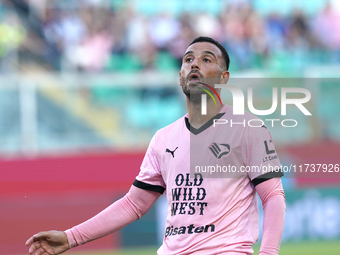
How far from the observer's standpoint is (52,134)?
8.54 meters

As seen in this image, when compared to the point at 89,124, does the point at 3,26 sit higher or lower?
higher

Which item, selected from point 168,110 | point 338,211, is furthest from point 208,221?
point 338,211

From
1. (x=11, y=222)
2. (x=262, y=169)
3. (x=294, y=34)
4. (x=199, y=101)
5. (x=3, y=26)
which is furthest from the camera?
(x=294, y=34)

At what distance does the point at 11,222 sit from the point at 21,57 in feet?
9.63

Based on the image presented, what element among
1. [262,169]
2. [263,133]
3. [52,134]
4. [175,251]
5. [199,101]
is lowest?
[175,251]

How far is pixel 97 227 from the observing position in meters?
3.62

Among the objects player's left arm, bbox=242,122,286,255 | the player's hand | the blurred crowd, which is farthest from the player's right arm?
the blurred crowd

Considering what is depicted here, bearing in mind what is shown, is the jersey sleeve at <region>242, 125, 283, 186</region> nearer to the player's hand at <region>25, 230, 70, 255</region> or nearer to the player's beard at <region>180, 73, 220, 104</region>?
the player's beard at <region>180, 73, 220, 104</region>

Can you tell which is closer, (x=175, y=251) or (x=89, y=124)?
(x=175, y=251)

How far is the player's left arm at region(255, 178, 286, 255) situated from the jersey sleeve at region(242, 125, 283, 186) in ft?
0.15

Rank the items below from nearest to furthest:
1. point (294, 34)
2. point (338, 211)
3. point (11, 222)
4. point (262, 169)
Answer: point (262, 169) → point (11, 222) → point (338, 211) → point (294, 34)

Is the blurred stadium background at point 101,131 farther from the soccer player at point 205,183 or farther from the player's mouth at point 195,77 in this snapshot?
the player's mouth at point 195,77

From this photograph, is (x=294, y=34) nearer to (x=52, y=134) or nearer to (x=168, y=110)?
(x=168, y=110)

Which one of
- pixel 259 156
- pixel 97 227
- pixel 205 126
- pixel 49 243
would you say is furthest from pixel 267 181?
pixel 49 243
